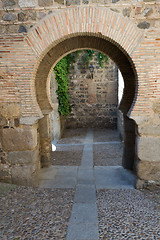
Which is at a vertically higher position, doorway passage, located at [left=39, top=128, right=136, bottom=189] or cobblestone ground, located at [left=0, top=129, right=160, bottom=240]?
cobblestone ground, located at [left=0, top=129, right=160, bottom=240]

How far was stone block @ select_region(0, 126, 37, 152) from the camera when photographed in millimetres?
3375

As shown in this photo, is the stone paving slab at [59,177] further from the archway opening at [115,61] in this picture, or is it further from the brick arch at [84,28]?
the brick arch at [84,28]

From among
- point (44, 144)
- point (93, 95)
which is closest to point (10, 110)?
point (44, 144)

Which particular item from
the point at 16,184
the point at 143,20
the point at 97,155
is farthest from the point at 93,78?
the point at 16,184

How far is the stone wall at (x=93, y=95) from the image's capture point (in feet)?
32.8

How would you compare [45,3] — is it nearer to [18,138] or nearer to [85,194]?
[18,138]

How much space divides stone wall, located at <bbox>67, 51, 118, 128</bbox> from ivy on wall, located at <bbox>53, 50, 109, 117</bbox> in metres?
0.20

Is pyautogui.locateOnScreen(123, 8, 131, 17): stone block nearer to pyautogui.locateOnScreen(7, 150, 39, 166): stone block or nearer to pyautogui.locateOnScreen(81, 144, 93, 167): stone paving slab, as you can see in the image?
pyautogui.locateOnScreen(7, 150, 39, 166): stone block

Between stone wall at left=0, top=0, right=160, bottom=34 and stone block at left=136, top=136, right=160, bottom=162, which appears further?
stone block at left=136, top=136, right=160, bottom=162

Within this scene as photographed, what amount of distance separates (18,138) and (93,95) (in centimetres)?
739

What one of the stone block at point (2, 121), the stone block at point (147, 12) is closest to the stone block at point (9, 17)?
the stone block at point (2, 121)

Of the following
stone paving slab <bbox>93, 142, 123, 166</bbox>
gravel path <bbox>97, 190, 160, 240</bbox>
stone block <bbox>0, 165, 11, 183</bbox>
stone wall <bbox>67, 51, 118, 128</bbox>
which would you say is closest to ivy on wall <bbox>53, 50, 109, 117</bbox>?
stone wall <bbox>67, 51, 118, 128</bbox>

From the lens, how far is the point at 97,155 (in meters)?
6.04

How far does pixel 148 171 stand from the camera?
3.34 metres
